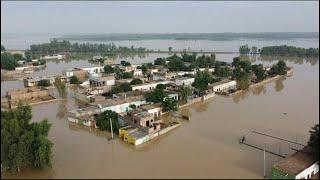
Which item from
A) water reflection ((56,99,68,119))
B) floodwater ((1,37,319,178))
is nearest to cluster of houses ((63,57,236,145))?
floodwater ((1,37,319,178))

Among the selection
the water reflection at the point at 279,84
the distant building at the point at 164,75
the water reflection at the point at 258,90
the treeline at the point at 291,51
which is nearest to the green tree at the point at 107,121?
the water reflection at the point at 258,90

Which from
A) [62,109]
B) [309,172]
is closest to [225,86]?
[62,109]

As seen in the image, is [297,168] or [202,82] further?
[202,82]

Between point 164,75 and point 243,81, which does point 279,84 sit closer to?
point 243,81

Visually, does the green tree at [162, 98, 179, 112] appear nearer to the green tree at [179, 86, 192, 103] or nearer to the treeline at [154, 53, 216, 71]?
the green tree at [179, 86, 192, 103]

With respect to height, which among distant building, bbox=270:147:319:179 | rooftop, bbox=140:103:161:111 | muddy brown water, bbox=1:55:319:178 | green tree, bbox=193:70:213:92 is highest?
green tree, bbox=193:70:213:92
